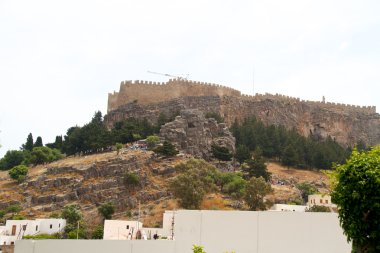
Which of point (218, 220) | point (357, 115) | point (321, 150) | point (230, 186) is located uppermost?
point (357, 115)

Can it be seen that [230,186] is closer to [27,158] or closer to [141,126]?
[141,126]

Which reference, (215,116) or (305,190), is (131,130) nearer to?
(215,116)

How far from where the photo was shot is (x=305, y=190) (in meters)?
53.0

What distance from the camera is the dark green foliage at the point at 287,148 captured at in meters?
59.9

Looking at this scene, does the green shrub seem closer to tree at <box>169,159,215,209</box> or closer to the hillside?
the hillside

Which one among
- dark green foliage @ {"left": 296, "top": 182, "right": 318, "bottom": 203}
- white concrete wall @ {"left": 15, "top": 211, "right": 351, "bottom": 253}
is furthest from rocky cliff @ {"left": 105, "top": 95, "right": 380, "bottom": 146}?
white concrete wall @ {"left": 15, "top": 211, "right": 351, "bottom": 253}

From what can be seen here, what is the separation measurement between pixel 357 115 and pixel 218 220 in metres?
55.6

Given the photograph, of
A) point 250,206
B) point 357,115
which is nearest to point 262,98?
point 357,115

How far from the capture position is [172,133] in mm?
57625

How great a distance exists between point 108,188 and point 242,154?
15.4 meters

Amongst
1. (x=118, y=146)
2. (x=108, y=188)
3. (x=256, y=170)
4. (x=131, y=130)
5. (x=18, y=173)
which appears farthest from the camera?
(x=131, y=130)

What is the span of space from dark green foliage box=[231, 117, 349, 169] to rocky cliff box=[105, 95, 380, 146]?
510 cm

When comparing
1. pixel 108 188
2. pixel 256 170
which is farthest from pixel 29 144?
pixel 256 170

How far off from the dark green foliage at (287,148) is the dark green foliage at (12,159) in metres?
25.8
